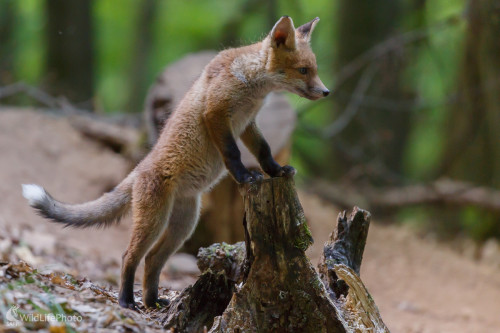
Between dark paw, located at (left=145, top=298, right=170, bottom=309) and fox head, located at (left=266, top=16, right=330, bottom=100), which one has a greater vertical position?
fox head, located at (left=266, top=16, right=330, bottom=100)

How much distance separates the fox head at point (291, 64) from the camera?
4.97 meters

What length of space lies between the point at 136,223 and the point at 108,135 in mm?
7092

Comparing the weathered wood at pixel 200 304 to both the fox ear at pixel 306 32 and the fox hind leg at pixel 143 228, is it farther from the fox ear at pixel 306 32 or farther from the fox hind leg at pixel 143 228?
the fox ear at pixel 306 32

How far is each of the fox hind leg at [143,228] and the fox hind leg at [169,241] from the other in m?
0.28

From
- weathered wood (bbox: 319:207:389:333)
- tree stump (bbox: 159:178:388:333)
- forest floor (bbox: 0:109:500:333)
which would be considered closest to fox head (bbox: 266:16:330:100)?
tree stump (bbox: 159:178:388:333)

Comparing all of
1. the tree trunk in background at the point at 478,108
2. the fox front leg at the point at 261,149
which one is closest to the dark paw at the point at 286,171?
the fox front leg at the point at 261,149

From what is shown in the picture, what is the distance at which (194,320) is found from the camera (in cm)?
453

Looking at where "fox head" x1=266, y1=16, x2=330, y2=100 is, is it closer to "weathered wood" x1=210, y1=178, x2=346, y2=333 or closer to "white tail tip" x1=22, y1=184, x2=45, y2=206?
"weathered wood" x1=210, y1=178, x2=346, y2=333

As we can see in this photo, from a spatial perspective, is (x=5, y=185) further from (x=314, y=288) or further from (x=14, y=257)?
(x=314, y=288)

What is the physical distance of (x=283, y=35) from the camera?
502 centimetres

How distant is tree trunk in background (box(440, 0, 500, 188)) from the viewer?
37.3 feet

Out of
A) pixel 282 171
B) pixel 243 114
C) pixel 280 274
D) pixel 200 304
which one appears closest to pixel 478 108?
pixel 243 114

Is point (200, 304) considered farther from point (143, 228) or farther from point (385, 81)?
point (385, 81)

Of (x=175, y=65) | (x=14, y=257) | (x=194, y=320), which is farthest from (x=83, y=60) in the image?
(x=194, y=320)
